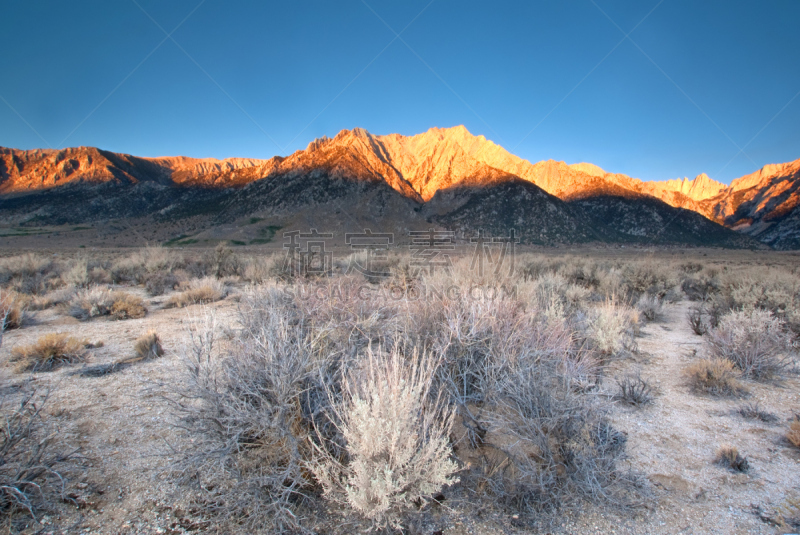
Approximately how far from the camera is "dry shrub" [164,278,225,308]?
9.01m

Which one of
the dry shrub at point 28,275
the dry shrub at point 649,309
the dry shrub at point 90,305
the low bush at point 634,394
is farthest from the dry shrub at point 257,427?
the dry shrub at point 28,275

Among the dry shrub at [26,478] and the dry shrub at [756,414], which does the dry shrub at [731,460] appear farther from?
the dry shrub at [26,478]

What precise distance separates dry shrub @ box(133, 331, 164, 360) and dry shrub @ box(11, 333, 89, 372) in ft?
2.20

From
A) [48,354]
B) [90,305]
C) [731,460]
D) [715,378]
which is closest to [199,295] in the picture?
[90,305]

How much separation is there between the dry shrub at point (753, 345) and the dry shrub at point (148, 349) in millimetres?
8704

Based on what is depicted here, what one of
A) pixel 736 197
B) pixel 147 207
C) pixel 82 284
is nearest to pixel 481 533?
pixel 82 284

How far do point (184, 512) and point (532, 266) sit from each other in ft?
44.8

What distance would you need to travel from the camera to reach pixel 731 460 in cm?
300

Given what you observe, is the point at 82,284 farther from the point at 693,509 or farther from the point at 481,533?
the point at 693,509

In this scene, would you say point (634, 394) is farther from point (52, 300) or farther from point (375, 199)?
point (375, 199)

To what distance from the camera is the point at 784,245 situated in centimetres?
6322

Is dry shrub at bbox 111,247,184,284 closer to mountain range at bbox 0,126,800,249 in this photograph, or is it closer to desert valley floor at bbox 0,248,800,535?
desert valley floor at bbox 0,248,800,535

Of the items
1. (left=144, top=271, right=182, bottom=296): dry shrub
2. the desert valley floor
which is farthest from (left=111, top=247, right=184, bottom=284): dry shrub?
the desert valley floor

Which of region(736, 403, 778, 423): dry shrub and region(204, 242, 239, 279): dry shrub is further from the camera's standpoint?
region(204, 242, 239, 279): dry shrub
